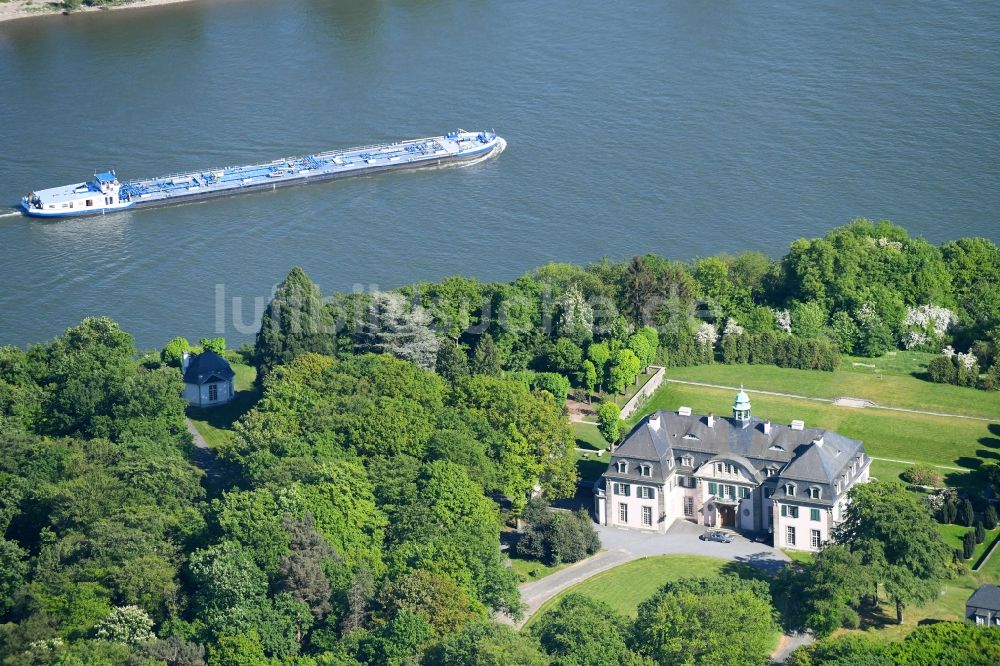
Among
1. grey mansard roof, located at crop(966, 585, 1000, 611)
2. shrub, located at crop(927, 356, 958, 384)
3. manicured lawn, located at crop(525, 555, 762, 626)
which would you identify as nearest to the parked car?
manicured lawn, located at crop(525, 555, 762, 626)

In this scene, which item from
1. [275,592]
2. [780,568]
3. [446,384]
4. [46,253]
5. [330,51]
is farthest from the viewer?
[330,51]

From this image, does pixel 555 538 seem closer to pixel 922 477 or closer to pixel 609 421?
pixel 609 421

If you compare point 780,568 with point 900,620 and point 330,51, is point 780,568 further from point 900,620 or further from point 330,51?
point 330,51

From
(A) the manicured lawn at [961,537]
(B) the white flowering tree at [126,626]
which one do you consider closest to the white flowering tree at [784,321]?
(A) the manicured lawn at [961,537]

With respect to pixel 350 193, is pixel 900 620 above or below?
below

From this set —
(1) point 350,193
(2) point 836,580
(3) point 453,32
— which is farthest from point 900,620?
(3) point 453,32
